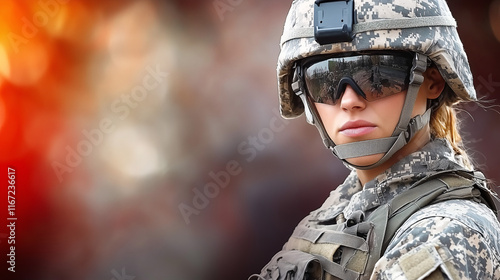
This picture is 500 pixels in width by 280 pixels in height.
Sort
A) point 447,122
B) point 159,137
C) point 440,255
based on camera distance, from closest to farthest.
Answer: point 440,255 → point 447,122 → point 159,137

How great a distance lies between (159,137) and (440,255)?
3.18 m

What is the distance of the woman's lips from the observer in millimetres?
1748

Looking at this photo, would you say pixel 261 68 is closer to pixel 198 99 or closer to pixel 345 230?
pixel 198 99

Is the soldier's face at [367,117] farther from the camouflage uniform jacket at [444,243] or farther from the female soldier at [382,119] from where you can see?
the camouflage uniform jacket at [444,243]

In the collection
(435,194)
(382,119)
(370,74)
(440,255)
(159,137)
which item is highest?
(159,137)

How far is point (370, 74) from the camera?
1743 millimetres

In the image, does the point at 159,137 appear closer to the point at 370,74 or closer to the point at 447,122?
the point at 447,122

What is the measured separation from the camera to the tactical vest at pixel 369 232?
162 centimetres

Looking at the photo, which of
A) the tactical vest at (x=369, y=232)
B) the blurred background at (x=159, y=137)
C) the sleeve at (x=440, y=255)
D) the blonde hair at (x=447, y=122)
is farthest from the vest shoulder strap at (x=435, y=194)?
the blurred background at (x=159, y=137)

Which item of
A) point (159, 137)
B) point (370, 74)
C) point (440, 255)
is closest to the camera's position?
point (440, 255)

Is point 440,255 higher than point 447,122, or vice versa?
point 447,122

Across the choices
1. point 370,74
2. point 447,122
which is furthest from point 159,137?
point 370,74


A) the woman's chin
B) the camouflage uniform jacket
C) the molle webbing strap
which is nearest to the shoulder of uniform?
the camouflage uniform jacket

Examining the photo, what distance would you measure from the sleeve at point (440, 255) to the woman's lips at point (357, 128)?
34cm
